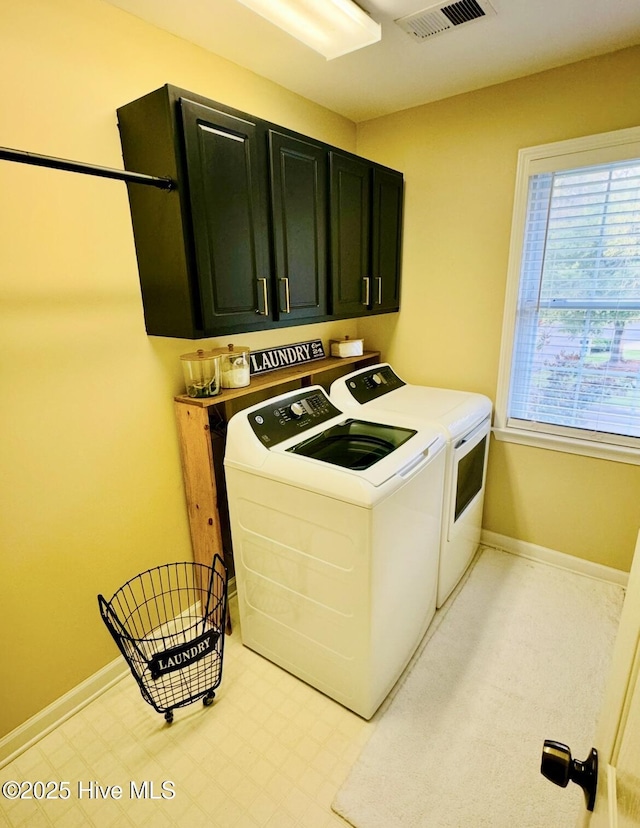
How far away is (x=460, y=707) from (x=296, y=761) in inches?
26.7

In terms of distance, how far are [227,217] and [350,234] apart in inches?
33.1

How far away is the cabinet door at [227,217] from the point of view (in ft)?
4.74

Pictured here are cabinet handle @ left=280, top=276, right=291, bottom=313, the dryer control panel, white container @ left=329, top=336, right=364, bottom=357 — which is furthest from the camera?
white container @ left=329, top=336, right=364, bottom=357

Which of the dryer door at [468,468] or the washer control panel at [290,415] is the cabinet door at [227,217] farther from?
the dryer door at [468,468]

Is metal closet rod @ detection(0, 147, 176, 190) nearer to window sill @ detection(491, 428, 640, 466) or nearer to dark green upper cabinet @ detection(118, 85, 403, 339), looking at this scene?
dark green upper cabinet @ detection(118, 85, 403, 339)

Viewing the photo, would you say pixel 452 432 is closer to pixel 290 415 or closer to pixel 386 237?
pixel 290 415

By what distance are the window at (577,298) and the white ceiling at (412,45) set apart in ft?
1.28

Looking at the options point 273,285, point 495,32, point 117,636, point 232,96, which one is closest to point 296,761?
point 117,636

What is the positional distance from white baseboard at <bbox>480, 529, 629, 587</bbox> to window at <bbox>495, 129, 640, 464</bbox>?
664 mm

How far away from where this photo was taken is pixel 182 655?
71.6 inches

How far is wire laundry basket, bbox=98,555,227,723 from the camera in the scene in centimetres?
163

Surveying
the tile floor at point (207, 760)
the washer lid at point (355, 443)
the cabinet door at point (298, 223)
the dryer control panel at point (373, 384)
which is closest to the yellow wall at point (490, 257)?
the dryer control panel at point (373, 384)

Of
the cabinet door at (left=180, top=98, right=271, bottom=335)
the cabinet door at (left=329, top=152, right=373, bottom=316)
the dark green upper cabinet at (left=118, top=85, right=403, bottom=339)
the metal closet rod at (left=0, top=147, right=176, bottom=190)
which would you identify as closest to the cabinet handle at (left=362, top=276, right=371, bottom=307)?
the cabinet door at (left=329, top=152, right=373, bottom=316)

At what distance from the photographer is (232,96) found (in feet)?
6.24
